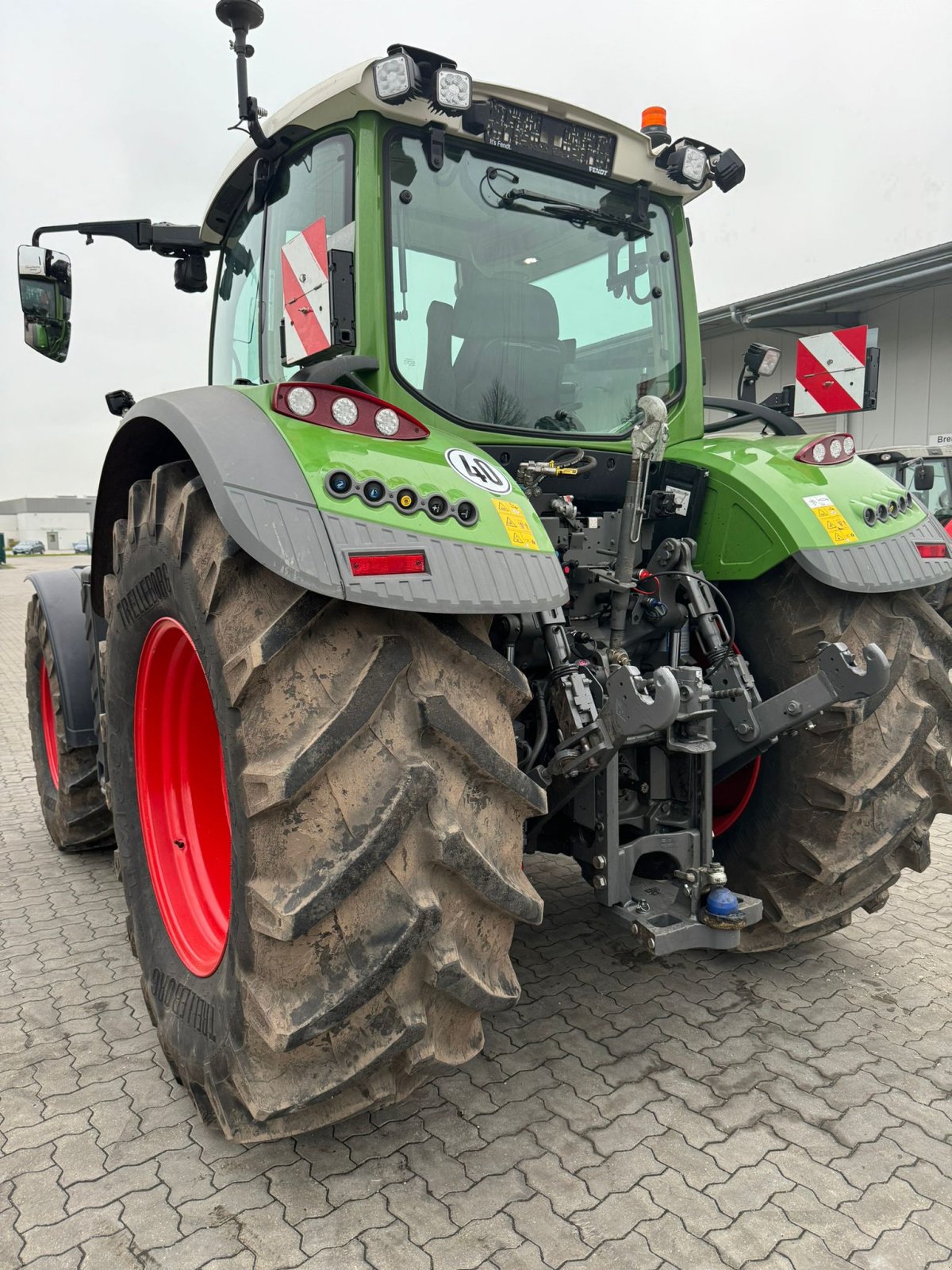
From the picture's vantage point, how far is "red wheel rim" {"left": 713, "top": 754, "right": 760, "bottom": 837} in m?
2.82

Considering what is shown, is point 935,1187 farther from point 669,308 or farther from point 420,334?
point 669,308

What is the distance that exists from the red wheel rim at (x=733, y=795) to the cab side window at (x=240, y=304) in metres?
2.00

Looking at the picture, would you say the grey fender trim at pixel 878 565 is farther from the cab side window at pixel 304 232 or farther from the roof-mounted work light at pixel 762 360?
the cab side window at pixel 304 232

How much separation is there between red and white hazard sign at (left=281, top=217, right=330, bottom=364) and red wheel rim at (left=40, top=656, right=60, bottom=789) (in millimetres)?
2699

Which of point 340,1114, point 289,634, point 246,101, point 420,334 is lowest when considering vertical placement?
point 340,1114

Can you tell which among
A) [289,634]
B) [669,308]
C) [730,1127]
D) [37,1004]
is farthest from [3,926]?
[669,308]

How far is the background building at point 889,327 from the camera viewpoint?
12102mm

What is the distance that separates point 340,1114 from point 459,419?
171 cm

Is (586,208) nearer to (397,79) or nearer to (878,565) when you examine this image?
(397,79)

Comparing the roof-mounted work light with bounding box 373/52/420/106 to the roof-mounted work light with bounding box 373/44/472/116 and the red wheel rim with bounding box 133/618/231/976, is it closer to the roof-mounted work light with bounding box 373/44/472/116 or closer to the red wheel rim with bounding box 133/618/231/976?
the roof-mounted work light with bounding box 373/44/472/116

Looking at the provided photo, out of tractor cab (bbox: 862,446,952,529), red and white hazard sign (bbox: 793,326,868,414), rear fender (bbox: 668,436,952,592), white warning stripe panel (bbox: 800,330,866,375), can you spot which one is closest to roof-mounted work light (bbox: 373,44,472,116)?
rear fender (bbox: 668,436,952,592)

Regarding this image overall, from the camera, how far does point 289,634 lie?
5.57 ft

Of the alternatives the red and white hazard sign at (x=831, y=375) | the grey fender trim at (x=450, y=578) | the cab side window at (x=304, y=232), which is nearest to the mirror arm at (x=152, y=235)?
the cab side window at (x=304, y=232)

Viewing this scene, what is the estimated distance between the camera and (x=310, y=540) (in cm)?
168
